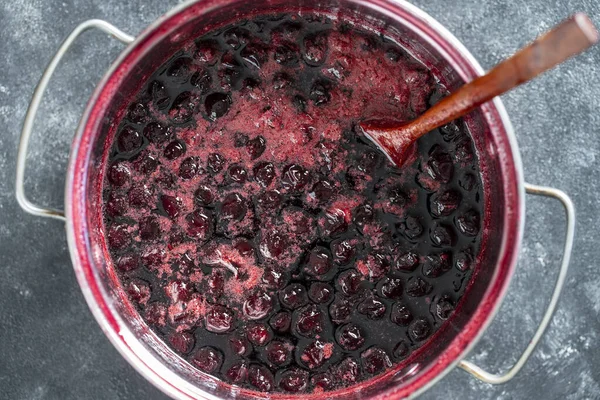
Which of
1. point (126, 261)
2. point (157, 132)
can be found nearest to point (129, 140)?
point (157, 132)

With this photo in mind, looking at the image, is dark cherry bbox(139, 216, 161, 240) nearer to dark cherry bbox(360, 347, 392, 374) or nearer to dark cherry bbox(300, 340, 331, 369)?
dark cherry bbox(300, 340, 331, 369)

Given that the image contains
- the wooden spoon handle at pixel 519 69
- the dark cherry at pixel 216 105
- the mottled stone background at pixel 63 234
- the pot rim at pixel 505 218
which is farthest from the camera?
the mottled stone background at pixel 63 234

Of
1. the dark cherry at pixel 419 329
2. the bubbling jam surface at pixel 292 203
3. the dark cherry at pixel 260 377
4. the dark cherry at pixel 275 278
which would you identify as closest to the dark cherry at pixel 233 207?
the bubbling jam surface at pixel 292 203

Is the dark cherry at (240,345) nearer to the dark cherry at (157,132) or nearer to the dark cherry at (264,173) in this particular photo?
the dark cherry at (264,173)

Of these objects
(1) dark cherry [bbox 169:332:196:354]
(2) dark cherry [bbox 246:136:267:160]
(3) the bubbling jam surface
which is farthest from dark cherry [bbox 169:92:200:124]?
(1) dark cherry [bbox 169:332:196:354]

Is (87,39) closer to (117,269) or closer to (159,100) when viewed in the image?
(159,100)

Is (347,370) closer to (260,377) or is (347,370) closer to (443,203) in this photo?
(260,377)

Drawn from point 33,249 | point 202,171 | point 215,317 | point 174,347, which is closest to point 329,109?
point 202,171
